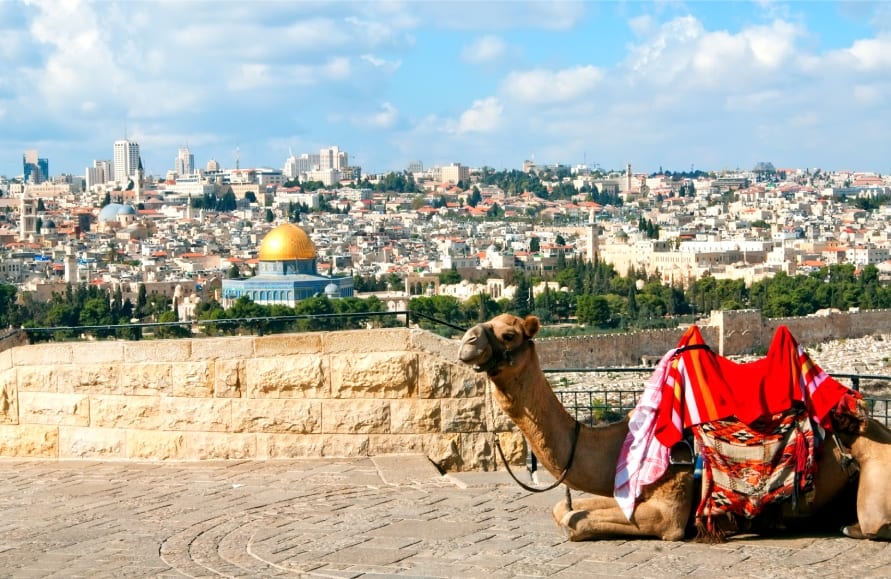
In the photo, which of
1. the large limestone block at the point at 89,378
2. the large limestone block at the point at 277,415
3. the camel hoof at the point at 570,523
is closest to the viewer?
the camel hoof at the point at 570,523

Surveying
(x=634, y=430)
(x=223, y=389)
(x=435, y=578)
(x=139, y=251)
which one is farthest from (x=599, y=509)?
(x=139, y=251)

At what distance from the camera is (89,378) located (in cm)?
761

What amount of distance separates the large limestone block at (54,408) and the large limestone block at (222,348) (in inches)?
25.9

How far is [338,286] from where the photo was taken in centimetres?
6806

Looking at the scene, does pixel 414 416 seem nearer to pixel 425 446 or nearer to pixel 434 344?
pixel 425 446

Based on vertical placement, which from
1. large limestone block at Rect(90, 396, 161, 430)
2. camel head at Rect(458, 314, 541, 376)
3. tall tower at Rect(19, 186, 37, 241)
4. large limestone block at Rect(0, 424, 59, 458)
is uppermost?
tall tower at Rect(19, 186, 37, 241)

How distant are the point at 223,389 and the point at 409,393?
94 cm

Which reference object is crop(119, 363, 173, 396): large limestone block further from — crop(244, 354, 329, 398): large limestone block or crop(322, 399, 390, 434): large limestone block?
crop(322, 399, 390, 434): large limestone block

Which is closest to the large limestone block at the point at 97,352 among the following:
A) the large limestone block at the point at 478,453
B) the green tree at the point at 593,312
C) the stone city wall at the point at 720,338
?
the large limestone block at the point at 478,453

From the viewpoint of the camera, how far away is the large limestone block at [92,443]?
24.5 feet

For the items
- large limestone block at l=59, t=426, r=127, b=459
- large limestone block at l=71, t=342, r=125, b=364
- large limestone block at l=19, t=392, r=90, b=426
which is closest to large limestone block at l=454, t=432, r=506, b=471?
large limestone block at l=59, t=426, r=127, b=459

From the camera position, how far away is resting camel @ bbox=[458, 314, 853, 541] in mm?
5160

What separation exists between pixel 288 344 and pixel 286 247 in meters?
62.0

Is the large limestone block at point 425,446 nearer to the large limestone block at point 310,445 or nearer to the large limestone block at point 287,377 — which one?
the large limestone block at point 310,445
